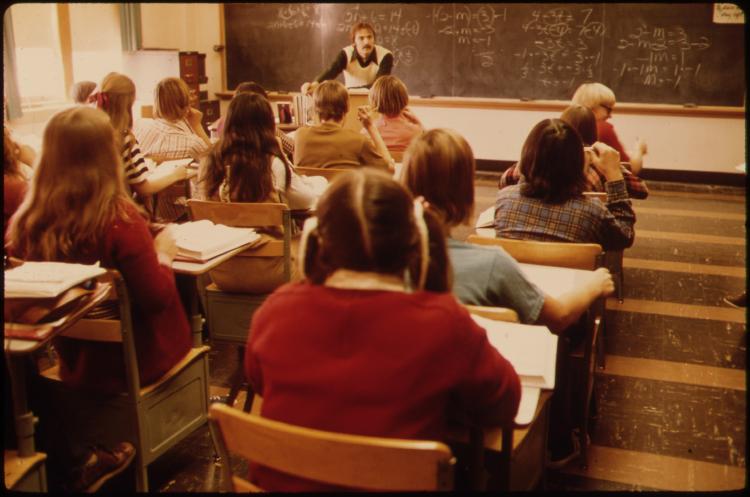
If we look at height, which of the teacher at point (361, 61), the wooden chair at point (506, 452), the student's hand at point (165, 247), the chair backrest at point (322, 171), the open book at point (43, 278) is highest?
the teacher at point (361, 61)

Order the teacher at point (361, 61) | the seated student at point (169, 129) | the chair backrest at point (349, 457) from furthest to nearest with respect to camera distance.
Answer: the teacher at point (361, 61) < the seated student at point (169, 129) < the chair backrest at point (349, 457)

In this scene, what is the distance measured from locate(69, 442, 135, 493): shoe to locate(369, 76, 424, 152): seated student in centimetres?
298

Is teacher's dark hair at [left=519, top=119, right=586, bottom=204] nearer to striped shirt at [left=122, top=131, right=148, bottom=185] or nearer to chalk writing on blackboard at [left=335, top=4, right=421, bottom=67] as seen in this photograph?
striped shirt at [left=122, top=131, right=148, bottom=185]

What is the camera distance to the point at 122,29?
24.1ft

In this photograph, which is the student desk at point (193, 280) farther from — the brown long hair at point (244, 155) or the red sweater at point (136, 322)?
the brown long hair at point (244, 155)

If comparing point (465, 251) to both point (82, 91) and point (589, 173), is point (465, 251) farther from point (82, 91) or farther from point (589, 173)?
point (82, 91)

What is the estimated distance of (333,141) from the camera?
411 centimetres

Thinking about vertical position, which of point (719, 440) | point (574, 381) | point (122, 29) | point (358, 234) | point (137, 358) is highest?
point (122, 29)

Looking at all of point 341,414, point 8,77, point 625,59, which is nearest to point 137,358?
point 341,414

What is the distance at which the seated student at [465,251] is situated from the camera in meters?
1.98

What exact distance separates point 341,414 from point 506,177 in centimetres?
241

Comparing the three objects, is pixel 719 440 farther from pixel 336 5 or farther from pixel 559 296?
pixel 336 5

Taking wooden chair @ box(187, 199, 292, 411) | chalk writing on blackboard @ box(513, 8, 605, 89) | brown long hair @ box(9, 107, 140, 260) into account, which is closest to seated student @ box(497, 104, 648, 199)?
wooden chair @ box(187, 199, 292, 411)

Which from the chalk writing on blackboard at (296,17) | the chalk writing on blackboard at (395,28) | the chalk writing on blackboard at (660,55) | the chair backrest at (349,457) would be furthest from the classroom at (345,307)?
the chalk writing on blackboard at (296,17)
